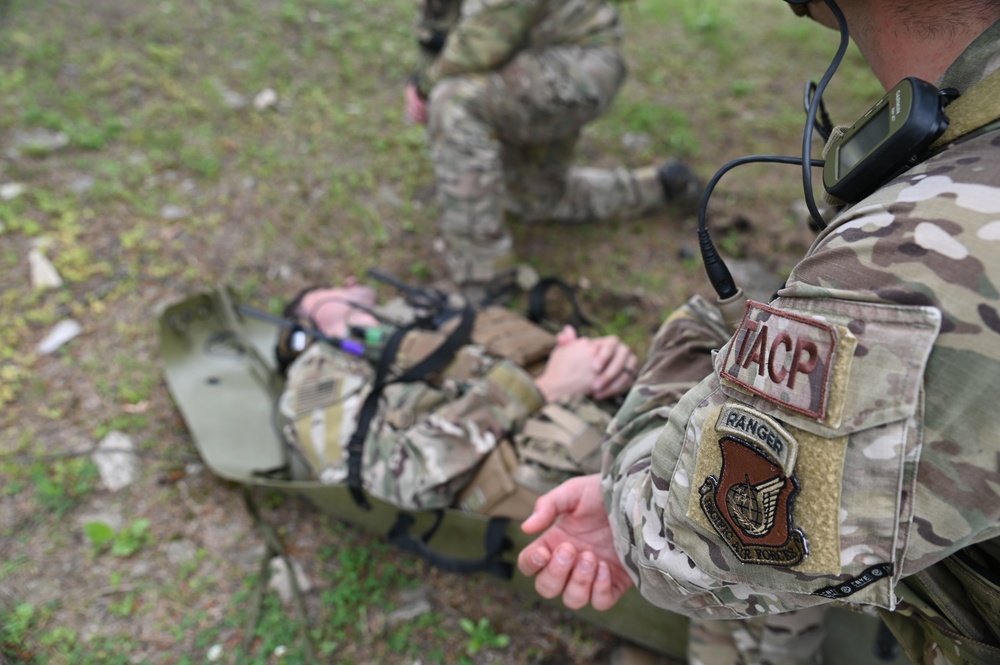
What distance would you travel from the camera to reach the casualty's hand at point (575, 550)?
146 cm

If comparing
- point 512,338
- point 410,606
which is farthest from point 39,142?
point 410,606

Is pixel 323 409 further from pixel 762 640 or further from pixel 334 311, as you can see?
pixel 762 640

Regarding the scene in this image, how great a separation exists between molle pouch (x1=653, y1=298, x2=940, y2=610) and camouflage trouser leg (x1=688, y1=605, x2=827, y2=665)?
2.61 feet

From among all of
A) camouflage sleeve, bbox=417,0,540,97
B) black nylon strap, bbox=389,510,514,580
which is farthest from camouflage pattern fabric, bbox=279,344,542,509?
camouflage sleeve, bbox=417,0,540,97

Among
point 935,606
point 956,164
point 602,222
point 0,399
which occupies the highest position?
point 956,164

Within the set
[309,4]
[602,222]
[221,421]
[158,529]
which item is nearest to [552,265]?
[602,222]

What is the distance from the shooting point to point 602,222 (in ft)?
12.7

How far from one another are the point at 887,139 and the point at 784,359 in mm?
357

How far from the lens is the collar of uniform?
0.96m

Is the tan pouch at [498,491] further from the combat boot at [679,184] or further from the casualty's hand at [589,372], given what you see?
the combat boot at [679,184]

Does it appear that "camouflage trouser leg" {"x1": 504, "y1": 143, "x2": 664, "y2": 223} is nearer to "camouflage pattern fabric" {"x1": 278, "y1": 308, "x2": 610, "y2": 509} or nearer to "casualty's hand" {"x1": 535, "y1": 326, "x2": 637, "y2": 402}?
"camouflage pattern fabric" {"x1": 278, "y1": 308, "x2": 610, "y2": 509}

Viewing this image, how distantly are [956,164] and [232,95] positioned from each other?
4.64 meters

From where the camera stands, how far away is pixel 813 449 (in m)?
0.89

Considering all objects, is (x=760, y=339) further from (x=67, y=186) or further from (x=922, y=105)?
(x=67, y=186)
